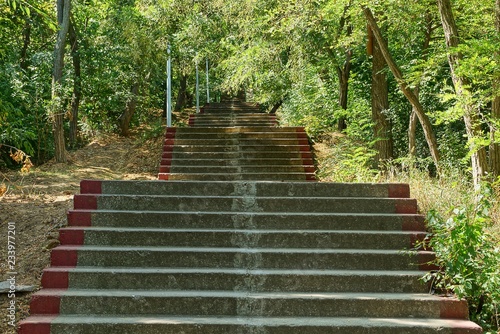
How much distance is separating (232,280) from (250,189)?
1572 mm

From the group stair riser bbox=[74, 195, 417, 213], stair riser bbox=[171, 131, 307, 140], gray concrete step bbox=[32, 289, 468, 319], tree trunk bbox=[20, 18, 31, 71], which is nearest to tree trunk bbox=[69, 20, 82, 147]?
tree trunk bbox=[20, 18, 31, 71]

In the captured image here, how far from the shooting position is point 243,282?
5055 mm

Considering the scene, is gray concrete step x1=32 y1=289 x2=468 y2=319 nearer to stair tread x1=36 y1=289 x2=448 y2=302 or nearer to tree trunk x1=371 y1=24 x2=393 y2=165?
stair tread x1=36 y1=289 x2=448 y2=302

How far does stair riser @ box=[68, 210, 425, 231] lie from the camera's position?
5.83m

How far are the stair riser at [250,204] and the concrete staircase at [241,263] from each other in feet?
0.04

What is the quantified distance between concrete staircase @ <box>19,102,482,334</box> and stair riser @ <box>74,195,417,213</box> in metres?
0.01

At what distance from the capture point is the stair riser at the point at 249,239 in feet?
18.2

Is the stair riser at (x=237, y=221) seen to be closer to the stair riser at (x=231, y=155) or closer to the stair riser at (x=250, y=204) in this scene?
the stair riser at (x=250, y=204)

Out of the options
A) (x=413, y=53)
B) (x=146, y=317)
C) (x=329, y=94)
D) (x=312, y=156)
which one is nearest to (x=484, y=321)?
(x=146, y=317)

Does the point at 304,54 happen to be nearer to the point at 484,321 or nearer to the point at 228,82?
the point at 228,82

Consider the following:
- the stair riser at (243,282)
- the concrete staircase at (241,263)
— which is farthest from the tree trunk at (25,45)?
the stair riser at (243,282)

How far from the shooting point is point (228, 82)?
50.5 ft

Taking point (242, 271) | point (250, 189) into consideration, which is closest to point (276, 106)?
point (250, 189)

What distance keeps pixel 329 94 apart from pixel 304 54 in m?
3.10
